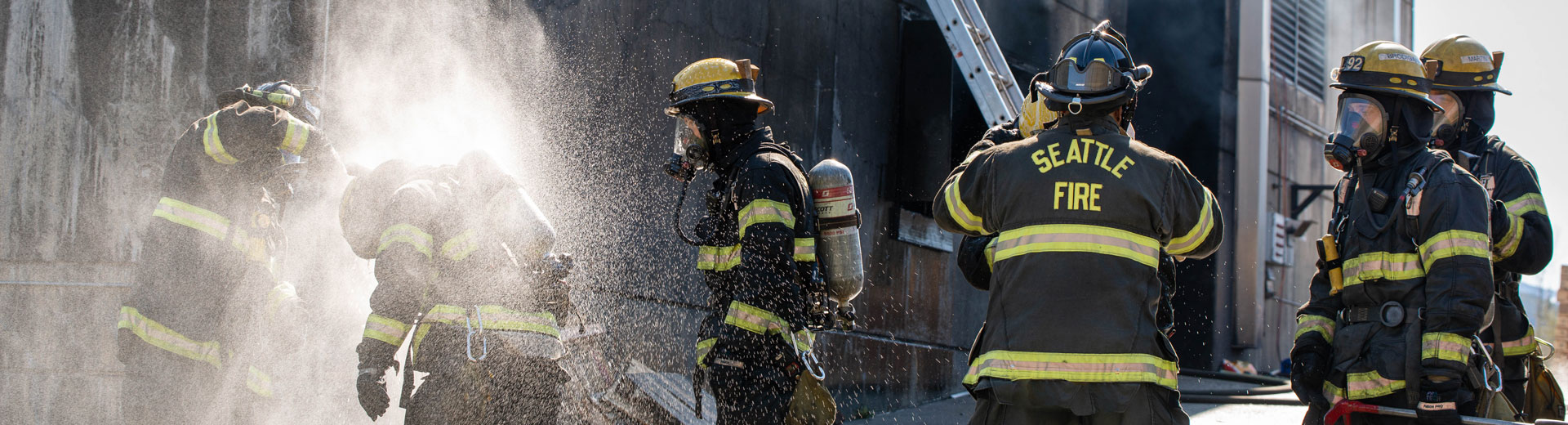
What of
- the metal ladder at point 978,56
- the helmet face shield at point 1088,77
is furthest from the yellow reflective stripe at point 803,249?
the metal ladder at point 978,56

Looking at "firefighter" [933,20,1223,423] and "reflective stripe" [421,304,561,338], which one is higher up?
"firefighter" [933,20,1223,423]

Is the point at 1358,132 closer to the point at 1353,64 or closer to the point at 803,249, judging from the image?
the point at 1353,64

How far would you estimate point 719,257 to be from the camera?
4469mm

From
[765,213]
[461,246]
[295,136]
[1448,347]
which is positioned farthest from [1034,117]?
[295,136]

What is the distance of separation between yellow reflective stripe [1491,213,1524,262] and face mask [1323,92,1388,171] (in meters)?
0.66

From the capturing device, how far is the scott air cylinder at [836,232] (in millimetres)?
4508

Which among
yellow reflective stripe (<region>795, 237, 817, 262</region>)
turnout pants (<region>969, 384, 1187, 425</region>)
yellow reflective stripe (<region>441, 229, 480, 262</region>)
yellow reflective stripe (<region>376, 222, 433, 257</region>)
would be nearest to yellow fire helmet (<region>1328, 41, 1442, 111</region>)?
turnout pants (<region>969, 384, 1187, 425</region>)

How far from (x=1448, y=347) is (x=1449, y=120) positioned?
165 centimetres

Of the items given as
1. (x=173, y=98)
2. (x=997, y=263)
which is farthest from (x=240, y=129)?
(x=997, y=263)

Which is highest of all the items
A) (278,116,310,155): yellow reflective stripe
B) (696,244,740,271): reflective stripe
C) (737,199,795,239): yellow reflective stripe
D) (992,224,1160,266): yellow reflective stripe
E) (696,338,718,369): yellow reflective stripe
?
(278,116,310,155): yellow reflective stripe

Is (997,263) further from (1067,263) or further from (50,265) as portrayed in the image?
(50,265)

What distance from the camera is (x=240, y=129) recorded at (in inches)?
198

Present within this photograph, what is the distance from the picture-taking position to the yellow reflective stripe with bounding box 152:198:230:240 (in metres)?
4.97

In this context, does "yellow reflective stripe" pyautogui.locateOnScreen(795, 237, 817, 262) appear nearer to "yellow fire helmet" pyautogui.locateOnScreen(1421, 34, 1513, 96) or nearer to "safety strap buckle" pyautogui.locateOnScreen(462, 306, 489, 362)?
"safety strap buckle" pyautogui.locateOnScreen(462, 306, 489, 362)
